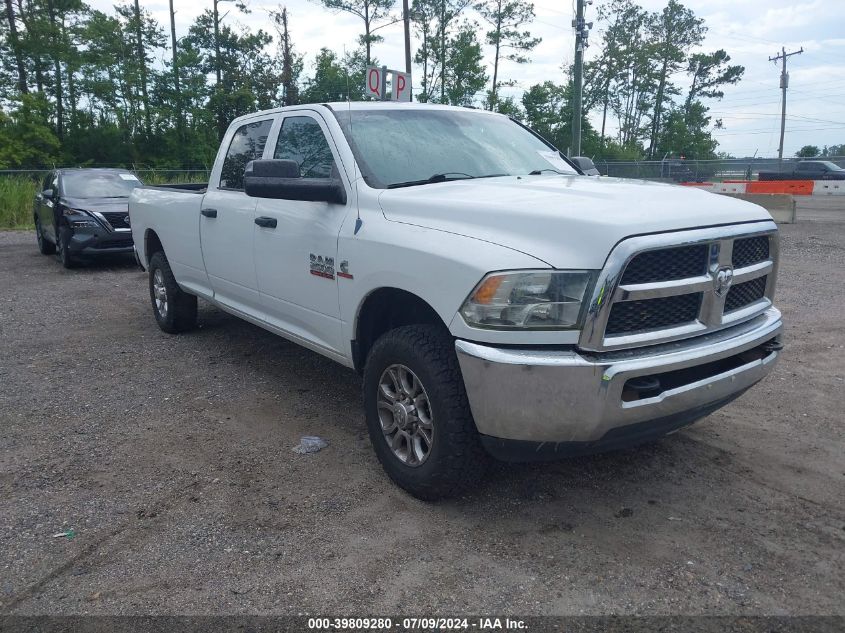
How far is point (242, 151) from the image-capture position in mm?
5336

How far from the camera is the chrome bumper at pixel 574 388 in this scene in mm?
2752

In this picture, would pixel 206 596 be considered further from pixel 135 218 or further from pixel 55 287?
pixel 55 287

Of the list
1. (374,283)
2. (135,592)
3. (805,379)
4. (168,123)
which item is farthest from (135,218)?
(168,123)

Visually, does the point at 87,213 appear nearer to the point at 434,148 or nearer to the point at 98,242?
the point at 98,242

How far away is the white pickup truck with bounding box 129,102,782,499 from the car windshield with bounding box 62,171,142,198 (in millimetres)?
8818

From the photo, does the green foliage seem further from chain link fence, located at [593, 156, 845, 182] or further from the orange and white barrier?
the orange and white barrier

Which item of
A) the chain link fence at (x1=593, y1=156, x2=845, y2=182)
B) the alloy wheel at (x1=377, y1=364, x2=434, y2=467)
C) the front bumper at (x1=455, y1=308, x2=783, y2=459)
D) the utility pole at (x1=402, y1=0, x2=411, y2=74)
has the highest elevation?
the utility pole at (x1=402, y1=0, x2=411, y2=74)

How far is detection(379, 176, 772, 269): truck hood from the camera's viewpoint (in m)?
2.84

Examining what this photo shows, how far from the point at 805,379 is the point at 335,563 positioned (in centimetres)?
390

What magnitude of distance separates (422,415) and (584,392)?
875 mm

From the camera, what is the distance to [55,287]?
995cm

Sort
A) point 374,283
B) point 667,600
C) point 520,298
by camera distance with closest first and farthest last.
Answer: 1. point 667,600
2. point 520,298
3. point 374,283

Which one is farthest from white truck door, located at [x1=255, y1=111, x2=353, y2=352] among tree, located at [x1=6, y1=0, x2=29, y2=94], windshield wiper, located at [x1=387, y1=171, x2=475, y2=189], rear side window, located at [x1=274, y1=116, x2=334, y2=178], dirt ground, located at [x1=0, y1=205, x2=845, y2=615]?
tree, located at [x1=6, y1=0, x2=29, y2=94]

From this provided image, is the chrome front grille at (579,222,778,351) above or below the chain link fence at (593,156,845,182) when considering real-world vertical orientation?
below
